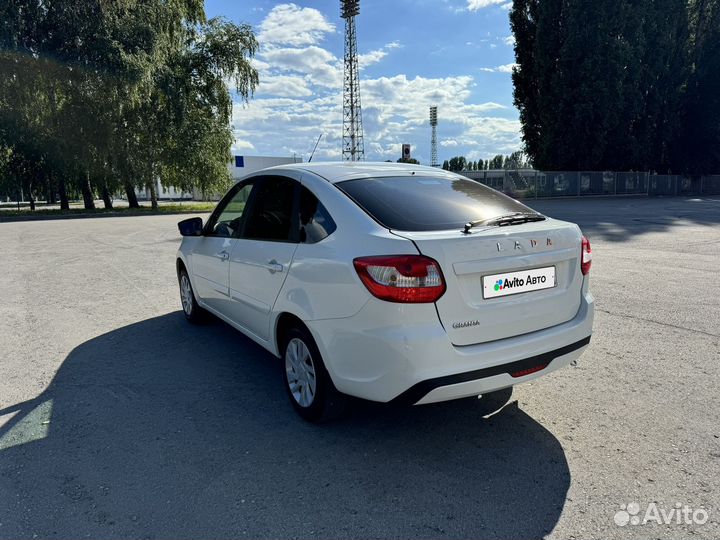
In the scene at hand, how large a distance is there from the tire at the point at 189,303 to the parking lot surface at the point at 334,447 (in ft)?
0.68

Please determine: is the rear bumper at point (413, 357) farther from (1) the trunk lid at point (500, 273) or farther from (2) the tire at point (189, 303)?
(2) the tire at point (189, 303)

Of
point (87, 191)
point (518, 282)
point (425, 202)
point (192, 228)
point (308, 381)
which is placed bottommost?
point (308, 381)

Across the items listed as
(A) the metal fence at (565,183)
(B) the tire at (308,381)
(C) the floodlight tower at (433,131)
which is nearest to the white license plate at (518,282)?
(B) the tire at (308,381)

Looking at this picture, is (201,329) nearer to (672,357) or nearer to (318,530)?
(318,530)

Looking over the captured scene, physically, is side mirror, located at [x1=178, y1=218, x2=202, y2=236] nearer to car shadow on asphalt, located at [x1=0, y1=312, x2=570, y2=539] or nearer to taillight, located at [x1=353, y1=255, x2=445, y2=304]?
car shadow on asphalt, located at [x1=0, y1=312, x2=570, y2=539]

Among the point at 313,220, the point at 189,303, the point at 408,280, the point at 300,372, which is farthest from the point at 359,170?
the point at 189,303

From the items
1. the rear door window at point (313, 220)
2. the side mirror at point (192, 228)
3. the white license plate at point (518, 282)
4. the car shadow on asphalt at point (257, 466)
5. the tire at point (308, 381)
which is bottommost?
the car shadow on asphalt at point (257, 466)

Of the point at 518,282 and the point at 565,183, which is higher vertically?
the point at 565,183

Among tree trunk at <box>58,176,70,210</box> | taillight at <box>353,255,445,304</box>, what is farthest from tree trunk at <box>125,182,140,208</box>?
taillight at <box>353,255,445,304</box>

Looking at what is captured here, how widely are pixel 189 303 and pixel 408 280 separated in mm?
3774

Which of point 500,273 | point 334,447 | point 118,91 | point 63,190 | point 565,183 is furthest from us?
point 565,183

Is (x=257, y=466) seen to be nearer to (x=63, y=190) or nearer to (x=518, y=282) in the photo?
(x=518, y=282)

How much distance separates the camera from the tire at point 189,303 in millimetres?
5519

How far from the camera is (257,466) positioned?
286 centimetres
